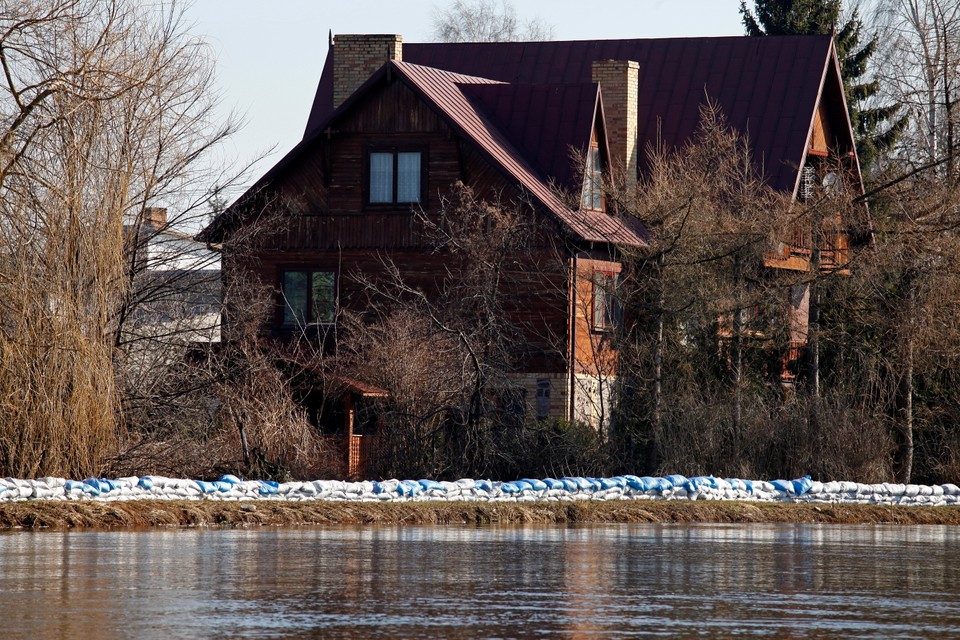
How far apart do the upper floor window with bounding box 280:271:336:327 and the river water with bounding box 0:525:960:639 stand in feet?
67.2

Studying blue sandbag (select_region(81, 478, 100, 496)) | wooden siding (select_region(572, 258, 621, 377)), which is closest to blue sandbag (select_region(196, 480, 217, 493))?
blue sandbag (select_region(81, 478, 100, 496))

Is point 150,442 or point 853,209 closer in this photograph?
point 150,442

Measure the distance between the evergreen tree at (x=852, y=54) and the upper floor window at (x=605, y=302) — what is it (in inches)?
741

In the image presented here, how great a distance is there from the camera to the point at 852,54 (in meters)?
54.4

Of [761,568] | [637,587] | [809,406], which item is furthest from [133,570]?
[809,406]

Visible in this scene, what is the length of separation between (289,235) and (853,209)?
13.4 m

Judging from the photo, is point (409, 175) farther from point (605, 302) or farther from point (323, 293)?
point (605, 302)

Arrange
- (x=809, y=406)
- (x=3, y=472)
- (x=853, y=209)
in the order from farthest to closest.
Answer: (x=853, y=209)
(x=809, y=406)
(x=3, y=472)

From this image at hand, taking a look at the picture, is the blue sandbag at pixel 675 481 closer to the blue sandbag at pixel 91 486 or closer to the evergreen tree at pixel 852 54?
the blue sandbag at pixel 91 486

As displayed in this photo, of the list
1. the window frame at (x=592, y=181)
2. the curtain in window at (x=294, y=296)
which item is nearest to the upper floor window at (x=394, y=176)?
the curtain in window at (x=294, y=296)

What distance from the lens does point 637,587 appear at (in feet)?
39.7

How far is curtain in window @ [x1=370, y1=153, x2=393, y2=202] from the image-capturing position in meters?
38.7

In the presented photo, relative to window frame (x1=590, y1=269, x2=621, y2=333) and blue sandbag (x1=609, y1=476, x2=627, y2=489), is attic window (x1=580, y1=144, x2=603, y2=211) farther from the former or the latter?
blue sandbag (x1=609, y1=476, x2=627, y2=489)

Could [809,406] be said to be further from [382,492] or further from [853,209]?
[382,492]
